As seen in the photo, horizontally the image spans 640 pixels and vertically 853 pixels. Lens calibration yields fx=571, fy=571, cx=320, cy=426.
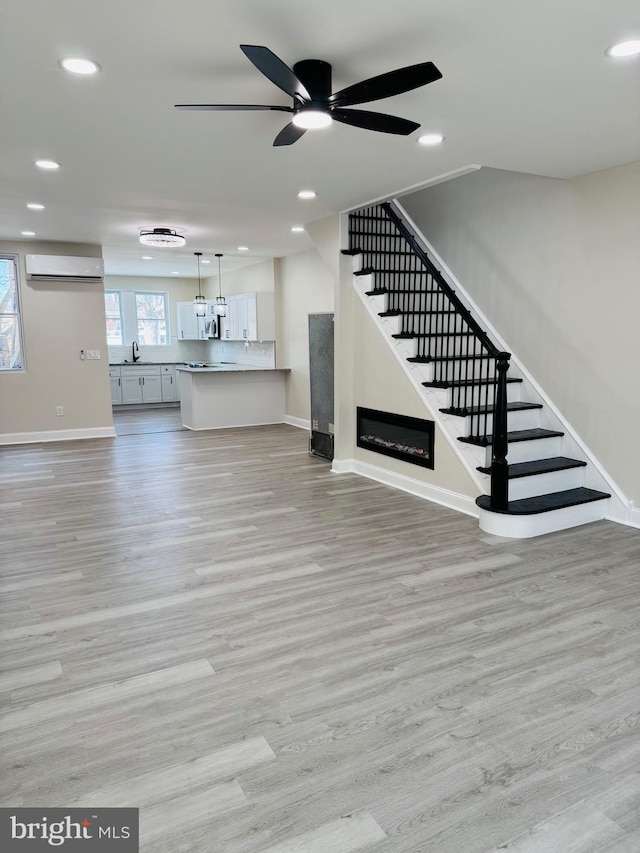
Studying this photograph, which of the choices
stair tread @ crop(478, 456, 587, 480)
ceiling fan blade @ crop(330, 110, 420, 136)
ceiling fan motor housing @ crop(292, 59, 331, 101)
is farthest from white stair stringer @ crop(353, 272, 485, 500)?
ceiling fan motor housing @ crop(292, 59, 331, 101)

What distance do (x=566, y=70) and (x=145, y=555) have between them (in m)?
3.60

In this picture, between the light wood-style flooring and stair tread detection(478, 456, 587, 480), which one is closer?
the light wood-style flooring

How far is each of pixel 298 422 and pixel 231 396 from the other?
3.73 ft

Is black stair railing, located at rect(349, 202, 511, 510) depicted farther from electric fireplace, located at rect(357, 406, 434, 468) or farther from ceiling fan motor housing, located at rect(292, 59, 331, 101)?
ceiling fan motor housing, located at rect(292, 59, 331, 101)

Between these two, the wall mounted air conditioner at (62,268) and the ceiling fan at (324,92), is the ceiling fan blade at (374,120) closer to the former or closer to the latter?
the ceiling fan at (324,92)

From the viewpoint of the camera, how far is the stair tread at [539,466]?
4375mm

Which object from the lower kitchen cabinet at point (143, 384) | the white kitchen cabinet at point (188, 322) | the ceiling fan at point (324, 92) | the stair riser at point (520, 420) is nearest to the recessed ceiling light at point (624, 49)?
the ceiling fan at point (324, 92)

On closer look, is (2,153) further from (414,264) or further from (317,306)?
(317,306)

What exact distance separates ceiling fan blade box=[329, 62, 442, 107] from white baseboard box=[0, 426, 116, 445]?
22.2ft

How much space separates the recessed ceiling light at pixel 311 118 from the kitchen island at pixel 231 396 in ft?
20.7

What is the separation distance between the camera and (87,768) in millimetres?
1922

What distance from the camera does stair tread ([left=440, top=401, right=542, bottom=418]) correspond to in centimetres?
467

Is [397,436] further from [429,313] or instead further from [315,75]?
[315,75]

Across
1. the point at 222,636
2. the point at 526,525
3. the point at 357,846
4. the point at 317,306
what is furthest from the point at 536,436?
the point at 317,306
